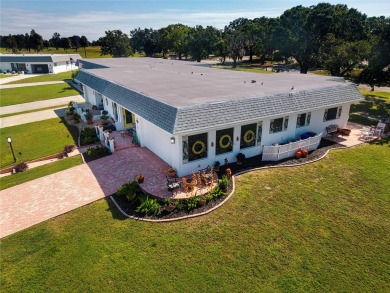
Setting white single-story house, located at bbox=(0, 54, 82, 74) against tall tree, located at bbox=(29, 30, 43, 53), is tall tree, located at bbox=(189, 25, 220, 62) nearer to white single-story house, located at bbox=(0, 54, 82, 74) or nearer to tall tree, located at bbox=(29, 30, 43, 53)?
white single-story house, located at bbox=(0, 54, 82, 74)

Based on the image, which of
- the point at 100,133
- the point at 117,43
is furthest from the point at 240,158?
the point at 117,43

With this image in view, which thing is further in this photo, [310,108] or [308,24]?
[308,24]

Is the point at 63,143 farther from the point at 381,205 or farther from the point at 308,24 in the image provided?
the point at 308,24

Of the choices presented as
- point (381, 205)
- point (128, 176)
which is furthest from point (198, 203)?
point (381, 205)

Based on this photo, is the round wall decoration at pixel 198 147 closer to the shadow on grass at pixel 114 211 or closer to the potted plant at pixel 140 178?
the potted plant at pixel 140 178

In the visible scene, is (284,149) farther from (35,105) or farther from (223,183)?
(35,105)

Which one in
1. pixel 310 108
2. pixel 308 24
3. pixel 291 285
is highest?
pixel 308 24

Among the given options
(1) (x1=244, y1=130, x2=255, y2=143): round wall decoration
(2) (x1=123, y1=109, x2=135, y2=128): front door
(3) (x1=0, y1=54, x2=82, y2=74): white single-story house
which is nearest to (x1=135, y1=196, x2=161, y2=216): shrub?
(1) (x1=244, y1=130, x2=255, y2=143): round wall decoration

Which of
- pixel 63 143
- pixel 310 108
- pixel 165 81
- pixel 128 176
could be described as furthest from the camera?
pixel 165 81
